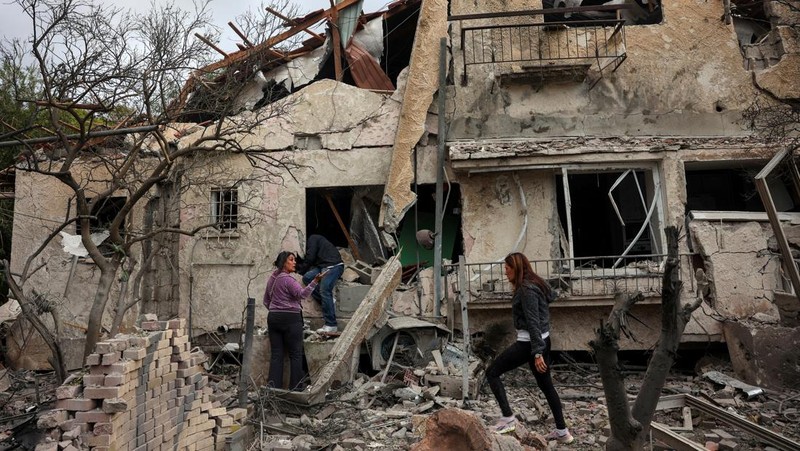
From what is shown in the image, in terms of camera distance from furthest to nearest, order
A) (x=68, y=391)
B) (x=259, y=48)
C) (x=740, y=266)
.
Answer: (x=259, y=48) → (x=740, y=266) → (x=68, y=391)

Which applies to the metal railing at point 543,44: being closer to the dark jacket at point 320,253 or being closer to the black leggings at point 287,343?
the dark jacket at point 320,253

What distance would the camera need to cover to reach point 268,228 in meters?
9.86

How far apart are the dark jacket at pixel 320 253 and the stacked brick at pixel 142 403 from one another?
3.27 metres

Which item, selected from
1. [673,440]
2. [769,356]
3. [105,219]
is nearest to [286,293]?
[673,440]

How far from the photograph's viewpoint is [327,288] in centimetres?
877

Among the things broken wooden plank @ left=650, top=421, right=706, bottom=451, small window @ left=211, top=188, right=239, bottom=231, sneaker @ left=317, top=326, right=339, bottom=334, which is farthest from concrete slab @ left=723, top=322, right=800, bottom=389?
small window @ left=211, top=188, right=239, bottom=231

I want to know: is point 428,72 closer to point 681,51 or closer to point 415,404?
point 681,51

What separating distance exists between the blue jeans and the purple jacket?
2.04m

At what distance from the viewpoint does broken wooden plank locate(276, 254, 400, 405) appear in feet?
20.4

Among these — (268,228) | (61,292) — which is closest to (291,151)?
(268,228)

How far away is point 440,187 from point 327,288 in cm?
260

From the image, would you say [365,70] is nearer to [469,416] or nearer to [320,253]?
[320,253]

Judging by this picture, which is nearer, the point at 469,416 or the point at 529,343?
the point at 469,416

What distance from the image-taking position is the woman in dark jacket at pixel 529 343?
475 cm
